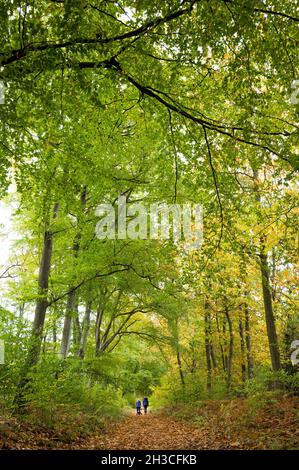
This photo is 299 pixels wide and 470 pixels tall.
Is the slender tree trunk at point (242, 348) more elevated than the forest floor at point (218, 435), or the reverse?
the slender tree trunk at point (242, 348)

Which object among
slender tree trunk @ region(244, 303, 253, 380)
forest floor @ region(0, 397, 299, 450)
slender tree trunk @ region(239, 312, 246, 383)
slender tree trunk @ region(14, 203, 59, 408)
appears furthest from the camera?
slender tree trunk @ region(239, 312, 246, 383)

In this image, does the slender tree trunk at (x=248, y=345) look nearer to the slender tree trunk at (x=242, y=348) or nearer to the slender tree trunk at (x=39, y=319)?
the slender tree trunk at (x=242, y=348)

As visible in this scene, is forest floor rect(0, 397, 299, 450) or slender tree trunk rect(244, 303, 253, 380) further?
slender tree trunk rect(244, 303, 253, 380)

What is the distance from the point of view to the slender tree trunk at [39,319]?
7.96 m

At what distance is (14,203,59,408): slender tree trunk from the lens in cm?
796

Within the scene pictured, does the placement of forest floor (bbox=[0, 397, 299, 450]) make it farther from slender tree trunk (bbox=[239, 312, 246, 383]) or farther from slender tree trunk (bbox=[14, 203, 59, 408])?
slender tree trunk (bbox=[239, 312, 246, 383])

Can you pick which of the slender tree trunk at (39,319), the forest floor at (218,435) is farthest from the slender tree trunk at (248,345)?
the slender tree trunk at (39,319)

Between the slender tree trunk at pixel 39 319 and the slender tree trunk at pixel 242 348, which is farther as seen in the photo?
the slender tree trunk at pixel 242 348

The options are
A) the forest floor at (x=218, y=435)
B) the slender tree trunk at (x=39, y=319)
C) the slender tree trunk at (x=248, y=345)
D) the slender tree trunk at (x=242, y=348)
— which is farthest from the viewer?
the slender tree trunk at (x=242, y=348)

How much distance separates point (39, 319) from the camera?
414 inches

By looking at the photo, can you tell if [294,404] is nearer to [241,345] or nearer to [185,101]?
[185,101]

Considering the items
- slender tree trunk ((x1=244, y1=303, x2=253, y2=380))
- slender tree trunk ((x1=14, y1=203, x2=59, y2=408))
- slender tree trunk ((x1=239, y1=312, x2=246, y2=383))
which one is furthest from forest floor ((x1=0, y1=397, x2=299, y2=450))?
slender tree trunk ((x1=239, y1=312, x2=246, y2=383))
